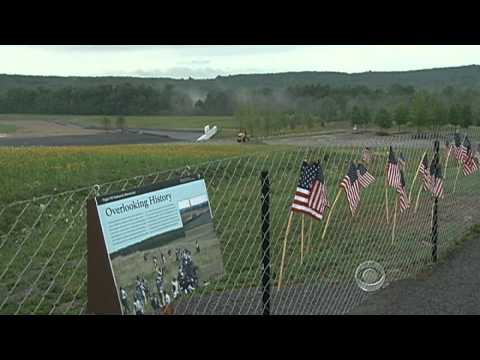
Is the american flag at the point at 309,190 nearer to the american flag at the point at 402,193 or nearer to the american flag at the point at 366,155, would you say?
the american flag at the point at 366,155

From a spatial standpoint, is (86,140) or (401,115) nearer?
(401,115)

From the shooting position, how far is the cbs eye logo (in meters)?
5.25

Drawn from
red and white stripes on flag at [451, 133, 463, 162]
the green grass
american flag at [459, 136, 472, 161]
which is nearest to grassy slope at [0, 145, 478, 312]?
red and white stripes on flag at [451, 133, 463, 162]

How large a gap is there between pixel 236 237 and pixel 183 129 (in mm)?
20961

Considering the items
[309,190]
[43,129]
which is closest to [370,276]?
[309,190]

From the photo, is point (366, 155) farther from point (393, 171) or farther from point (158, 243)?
point (158, 243)

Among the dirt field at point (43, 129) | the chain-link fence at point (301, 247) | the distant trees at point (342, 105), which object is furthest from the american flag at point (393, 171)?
the dirt field at point (43, 129)

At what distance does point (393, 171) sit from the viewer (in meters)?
5.71

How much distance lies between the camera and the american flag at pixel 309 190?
4.12 meters

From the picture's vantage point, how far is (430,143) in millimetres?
7508

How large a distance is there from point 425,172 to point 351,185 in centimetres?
175

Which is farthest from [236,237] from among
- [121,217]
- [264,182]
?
[121,217]

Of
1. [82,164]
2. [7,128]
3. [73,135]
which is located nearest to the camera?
[82,164]

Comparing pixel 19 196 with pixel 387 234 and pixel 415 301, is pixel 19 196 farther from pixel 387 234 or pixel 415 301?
pixel 415 301
